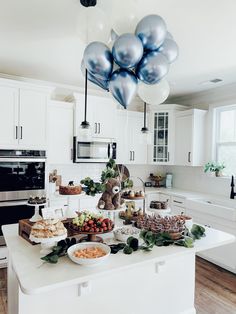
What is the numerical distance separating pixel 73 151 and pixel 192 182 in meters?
2.33

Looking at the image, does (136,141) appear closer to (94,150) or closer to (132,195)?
(94,150)

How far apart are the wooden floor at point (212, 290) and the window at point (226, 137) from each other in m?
1.60

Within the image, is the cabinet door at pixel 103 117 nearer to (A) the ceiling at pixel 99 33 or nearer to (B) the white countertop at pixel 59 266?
(A) the ceiling at pixel 99 33

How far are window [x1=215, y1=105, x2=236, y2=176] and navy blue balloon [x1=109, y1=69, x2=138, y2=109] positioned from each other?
3.02 metres

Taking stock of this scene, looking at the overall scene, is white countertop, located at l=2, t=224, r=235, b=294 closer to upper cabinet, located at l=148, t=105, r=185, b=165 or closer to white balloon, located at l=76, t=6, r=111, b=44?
white balloon, located at l=76, t=6, r=111, b=44

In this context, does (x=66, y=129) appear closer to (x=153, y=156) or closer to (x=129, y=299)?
(x=153, y=156)

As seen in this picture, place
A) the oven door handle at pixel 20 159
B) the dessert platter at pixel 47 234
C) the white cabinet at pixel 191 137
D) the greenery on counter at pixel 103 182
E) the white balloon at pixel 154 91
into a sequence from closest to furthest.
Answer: the dessert platter at pixel 47 234, the white balloon at pixel 154 91, the greenery on counter at pixel 103 182, the oven door handle at pixel 20 159, the white cabinet at pixel 191 137

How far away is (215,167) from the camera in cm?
422

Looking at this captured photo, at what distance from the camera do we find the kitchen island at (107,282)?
141 cm

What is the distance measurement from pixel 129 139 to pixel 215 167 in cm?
156

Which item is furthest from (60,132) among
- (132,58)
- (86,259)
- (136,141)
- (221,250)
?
(221,250)

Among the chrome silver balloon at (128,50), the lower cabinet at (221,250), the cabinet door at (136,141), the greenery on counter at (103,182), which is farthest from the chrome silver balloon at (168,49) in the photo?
the cabinet door at (136,141)

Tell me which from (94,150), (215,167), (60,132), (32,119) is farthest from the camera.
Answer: (215,167)

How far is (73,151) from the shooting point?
13.0ft
